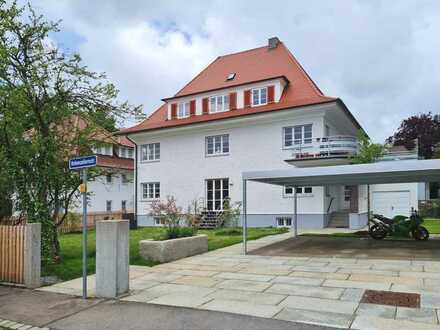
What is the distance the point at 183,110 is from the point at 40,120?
1919 centimetres

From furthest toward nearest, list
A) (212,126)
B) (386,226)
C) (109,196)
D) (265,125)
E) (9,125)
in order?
1. (109,196)
2. (212,126)
3. (265,125)
4. (386,226)
5. (9,125)

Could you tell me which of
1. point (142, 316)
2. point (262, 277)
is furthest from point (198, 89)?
point (142, 316)

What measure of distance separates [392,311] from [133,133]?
2546cm

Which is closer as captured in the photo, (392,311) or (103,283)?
(392,311)

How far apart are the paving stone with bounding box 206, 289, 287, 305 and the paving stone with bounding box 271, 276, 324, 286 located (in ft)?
3.68

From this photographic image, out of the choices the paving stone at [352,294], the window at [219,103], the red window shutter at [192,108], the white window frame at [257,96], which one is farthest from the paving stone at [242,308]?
the red window shutter at [192,108]

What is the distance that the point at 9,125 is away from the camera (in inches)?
407

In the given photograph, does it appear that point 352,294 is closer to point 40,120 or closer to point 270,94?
point 40,120

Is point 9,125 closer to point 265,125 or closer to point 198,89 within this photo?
point 265,125

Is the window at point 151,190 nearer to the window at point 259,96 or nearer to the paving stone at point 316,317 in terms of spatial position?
the window at point 259,96

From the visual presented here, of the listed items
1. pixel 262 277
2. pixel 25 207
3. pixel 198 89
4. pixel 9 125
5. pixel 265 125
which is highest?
pixel 198 89

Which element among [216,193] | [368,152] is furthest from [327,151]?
[216,193]

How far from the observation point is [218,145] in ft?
89.7

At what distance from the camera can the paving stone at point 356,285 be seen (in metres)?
7.71
